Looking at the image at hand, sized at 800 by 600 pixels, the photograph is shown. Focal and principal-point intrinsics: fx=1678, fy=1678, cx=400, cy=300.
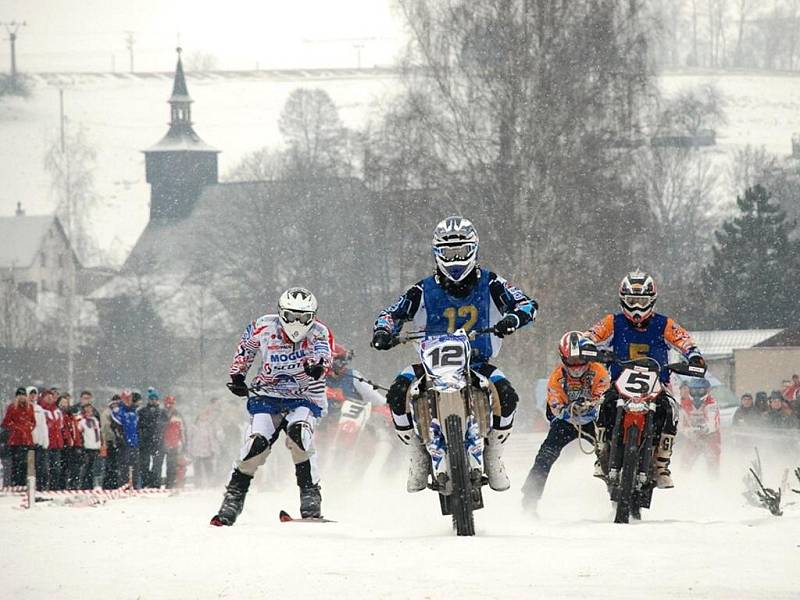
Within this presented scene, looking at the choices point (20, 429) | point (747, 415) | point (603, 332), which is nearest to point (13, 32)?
point (747, 415)

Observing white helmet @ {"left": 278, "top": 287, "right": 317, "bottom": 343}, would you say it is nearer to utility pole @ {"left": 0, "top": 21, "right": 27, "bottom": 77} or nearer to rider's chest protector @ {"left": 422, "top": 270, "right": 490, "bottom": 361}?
rider's chest protector @ {"left": 422, "top": 270, "right": 490, "bottom": 361}

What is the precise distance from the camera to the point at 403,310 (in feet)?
35.5

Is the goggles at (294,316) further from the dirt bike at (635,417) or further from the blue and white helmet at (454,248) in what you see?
the dirt bike at (635,417)

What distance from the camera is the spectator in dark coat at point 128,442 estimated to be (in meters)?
22.7

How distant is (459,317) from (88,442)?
12.6 metres

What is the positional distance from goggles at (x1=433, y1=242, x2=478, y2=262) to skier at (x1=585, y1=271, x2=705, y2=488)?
179cm

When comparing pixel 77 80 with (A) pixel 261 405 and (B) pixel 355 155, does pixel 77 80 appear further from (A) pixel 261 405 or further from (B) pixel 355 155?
(A) pixel 261 405

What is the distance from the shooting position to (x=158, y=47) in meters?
157

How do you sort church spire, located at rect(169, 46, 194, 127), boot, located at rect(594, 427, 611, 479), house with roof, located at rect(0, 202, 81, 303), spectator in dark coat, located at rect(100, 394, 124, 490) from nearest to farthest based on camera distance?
boot, located at rect(594, 427, 611, 479)
spectator in dark coat, located at rect(100, 394, 124, 490)
house with roof, located at rect(0, 202, 81, 303)
church spire, located at rect(169, 46, 194, 127)

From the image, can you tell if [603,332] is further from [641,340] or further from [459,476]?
[459,476]

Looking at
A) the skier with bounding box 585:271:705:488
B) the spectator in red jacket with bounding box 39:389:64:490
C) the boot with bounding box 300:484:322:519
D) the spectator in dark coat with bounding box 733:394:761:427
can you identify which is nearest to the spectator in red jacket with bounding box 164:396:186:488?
the spectator in red jacket with bounding box 39:389:64:490

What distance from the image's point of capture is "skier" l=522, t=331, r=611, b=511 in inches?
520

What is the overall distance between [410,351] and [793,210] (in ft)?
163

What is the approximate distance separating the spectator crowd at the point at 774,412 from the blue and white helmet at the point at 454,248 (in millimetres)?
16857
